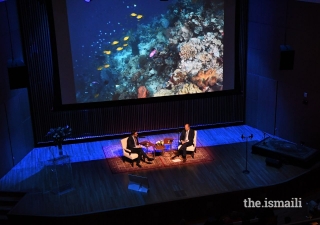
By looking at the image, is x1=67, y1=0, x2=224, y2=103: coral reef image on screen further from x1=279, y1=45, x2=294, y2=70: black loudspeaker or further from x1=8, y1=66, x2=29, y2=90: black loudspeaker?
x1=279, y1=45, x2=294, y2=70: black loudspeaker

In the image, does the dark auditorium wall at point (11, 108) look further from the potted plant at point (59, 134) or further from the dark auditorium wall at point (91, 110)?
the potted plant at point (59, 134)

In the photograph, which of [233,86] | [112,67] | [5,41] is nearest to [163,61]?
[112,67]

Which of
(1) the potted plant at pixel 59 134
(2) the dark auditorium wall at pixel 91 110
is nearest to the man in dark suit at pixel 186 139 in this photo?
(2) the dark auditorium wall at pixel 91 110

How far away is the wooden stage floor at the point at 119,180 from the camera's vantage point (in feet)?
28.2

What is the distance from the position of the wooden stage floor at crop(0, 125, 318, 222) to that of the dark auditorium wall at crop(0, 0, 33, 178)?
0.32m

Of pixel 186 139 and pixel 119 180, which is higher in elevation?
pixel 186 139

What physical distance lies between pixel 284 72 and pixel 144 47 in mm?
3505

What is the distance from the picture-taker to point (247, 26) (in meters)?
12.0

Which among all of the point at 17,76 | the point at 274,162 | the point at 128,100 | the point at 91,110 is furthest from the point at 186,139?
the point at 17,76

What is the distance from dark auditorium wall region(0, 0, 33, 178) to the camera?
974 centimetres

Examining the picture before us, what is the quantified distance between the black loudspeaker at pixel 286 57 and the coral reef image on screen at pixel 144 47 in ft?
7.41

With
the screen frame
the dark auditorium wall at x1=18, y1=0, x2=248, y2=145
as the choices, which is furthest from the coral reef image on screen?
the dark auditorium wall at x1=18, y1=0, x2=248, y2=145

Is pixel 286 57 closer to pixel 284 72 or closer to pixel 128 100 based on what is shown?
pixel 284 72

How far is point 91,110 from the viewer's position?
11.6m
